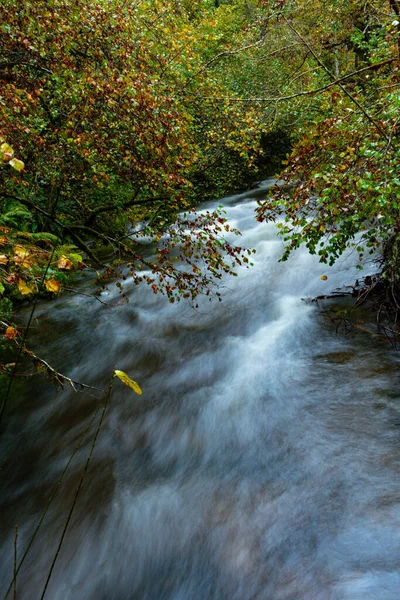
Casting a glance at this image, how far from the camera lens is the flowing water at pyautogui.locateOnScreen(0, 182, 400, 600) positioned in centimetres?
261

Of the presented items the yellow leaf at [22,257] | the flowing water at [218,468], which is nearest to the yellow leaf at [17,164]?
the yellow leaf at [22,257]

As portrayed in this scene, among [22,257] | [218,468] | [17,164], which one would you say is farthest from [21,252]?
[218,468]

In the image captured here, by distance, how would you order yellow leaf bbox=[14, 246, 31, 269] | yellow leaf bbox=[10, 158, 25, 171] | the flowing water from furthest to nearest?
1. the flowing water
2. yellow leaf bbox=[14, 246, 31, 269]
3. yellow leaf bbox=[10, 158, 25, 171]

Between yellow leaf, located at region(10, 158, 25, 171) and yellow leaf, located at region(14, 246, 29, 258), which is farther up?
yellow leaf, located at region(10, 158, 25, 171)

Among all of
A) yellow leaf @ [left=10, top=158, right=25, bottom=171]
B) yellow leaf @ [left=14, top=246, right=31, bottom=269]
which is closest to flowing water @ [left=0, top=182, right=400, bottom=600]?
yellow leaf @ [left=14, top=246, right=31, bottom=269]

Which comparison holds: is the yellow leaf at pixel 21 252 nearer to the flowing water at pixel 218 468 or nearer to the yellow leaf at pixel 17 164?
the yellow leaf at pixel 17 164

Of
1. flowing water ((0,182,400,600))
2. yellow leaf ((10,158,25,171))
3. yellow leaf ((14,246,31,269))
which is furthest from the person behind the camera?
flowing water ((0,182,400,600))

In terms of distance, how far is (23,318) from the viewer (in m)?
6.89

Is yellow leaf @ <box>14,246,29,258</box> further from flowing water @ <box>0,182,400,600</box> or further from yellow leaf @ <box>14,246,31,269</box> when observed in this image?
flowing water @ <box>0,182,400,600</box>

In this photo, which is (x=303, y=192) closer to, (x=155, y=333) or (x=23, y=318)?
(x=155, y=333)

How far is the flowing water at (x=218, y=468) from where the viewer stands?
261 cm

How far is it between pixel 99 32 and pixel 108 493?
449cm

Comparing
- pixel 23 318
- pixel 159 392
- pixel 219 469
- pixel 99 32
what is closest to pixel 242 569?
pixel 219 469

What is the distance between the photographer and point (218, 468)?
11.8 ft
